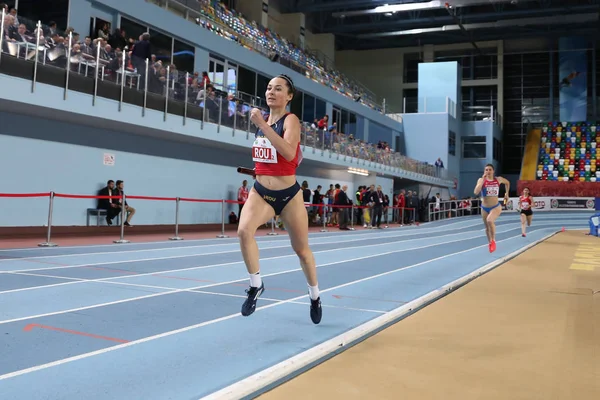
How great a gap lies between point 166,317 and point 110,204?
11.1 meters

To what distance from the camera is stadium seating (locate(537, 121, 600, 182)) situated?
44625 millimetres

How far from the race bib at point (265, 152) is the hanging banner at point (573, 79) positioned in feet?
161

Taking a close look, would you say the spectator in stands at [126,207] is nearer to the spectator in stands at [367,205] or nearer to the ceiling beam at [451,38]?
the spectator in stands at [367,205]

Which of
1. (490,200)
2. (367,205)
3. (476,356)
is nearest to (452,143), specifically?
(367,205)

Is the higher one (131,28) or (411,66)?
(411,66)

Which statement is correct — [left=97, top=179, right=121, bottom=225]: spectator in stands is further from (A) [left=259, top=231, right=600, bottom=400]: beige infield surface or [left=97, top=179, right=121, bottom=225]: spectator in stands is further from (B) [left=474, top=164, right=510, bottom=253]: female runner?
(A) [left=259, top=231, right=600, bottom=400]: beige infield surface

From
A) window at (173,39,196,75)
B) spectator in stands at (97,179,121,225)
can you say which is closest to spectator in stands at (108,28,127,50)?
spectator in stands at (97,179,121,225)

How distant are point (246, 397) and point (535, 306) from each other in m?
4.00

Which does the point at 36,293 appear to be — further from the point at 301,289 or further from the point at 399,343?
the point at 399,343

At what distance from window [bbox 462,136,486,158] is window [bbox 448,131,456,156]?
2871mm

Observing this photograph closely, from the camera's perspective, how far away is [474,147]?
45688 mm

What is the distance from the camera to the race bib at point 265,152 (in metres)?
4.22

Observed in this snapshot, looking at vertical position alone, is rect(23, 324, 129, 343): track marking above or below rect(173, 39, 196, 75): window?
below

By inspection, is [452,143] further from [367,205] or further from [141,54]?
[141,54]
